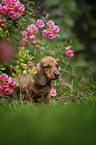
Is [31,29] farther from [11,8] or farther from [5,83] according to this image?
[5,83]

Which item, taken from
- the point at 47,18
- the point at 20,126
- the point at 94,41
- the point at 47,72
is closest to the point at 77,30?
the point at 94,41

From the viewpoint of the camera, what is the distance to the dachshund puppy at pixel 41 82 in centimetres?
245

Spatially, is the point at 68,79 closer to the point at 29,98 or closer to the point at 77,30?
the point at 29,98

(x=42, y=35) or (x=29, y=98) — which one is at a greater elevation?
(x=42, y=35)

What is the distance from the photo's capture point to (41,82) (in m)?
2.46

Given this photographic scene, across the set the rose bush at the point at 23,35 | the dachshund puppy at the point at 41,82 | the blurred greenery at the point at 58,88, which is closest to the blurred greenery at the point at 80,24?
the blurred greenery at the point at 58,88

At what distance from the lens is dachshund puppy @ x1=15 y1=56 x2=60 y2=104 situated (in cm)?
245

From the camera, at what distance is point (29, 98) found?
254 centimetres

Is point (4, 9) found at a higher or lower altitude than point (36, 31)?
higher

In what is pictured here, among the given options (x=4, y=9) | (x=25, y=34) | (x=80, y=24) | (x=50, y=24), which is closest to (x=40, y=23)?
(x=50, y=24)

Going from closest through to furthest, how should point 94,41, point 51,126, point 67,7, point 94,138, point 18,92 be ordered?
point 94,138, point 51,126, point 18,92, point 67,7, point 94,41

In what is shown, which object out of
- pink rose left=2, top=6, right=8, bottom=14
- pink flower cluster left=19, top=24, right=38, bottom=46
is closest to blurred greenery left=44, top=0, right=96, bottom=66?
pink flower cluster left=19, top=24, right=38, bottom=46

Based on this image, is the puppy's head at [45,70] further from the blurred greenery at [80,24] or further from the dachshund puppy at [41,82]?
the blurred greenery at [80,24]

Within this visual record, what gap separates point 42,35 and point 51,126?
2101 millimetres
